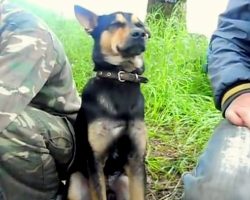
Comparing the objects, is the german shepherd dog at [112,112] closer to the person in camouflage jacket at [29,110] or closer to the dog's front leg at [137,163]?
the dog's front leg at [137,163]

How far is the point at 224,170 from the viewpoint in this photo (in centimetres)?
198

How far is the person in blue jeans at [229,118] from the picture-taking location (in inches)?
77.1

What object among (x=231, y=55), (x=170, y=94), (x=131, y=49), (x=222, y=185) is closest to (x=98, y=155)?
(x=131, y=49)

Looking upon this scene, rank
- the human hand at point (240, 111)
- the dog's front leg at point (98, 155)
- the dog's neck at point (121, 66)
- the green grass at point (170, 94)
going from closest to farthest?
the human hand at point (240, 111) → the dog's front leg at point (98, 155) → the dog's neck at point (121, 66) → the green grass at point (170, 94)

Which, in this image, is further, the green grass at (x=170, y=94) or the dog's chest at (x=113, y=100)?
the green grass at (x=170, y=94)

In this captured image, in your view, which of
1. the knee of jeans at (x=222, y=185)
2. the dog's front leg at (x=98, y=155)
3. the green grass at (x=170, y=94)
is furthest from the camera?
the green grass at (x=170, y=94)

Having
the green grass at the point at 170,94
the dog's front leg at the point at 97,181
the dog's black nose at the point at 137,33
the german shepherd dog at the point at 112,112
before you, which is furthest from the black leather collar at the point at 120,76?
the green grass at the point at 170,94

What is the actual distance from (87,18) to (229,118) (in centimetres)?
Answer: 138

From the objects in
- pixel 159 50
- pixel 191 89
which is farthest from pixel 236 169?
pixel 159 50

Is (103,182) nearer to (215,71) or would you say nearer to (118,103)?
(118,103)

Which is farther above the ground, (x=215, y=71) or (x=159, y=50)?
(x=215, y=71)

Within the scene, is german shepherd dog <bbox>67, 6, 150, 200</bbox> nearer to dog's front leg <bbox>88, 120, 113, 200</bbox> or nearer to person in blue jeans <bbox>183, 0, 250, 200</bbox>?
dog's front leg <bbox>88, 120, 113, 200</bbox>

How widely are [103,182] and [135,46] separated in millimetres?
761

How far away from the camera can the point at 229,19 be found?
2.32 metres
